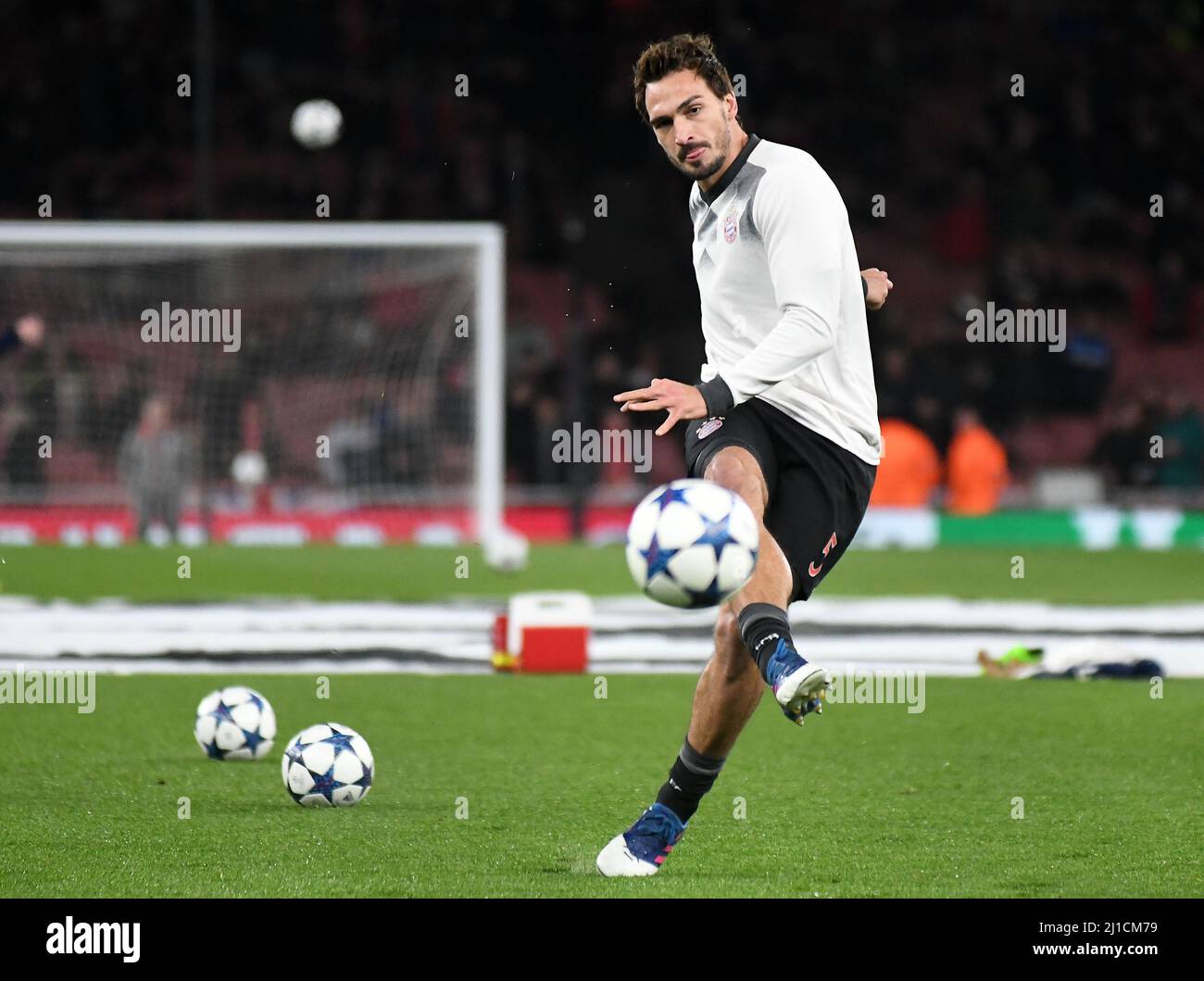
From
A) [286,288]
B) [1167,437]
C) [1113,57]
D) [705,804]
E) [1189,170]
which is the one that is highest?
[1113,57]

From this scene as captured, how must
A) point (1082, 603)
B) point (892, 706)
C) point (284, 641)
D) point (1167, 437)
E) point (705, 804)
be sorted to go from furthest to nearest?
point (1167, 437) → point (1082, 603) → point (284, 641) → point (892, 706) → point (705, 804)

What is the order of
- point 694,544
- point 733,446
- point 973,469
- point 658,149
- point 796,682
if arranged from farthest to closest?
1. point 658,149
2. point 973,469
3. point 733,446
4. point 694,544
5. point 796,682

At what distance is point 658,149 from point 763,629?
66.7ft

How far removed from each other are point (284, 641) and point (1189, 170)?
61.8 ft

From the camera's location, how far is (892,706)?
355 inches

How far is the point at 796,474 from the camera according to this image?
5.29 metres

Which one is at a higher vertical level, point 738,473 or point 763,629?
point 738,473

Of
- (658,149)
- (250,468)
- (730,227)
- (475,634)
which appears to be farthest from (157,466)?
(730,227)

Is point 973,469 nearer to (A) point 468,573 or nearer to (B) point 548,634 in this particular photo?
(A) point 468,573

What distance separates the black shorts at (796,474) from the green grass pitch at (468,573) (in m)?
9.01

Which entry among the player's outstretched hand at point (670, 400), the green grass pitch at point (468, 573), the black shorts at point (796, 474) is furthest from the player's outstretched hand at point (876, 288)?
the green grass pitch at point (468, 573)

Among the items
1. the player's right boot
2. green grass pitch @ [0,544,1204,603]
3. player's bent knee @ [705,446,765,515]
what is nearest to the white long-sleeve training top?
player's bent knee @ [705,446,765,515]
